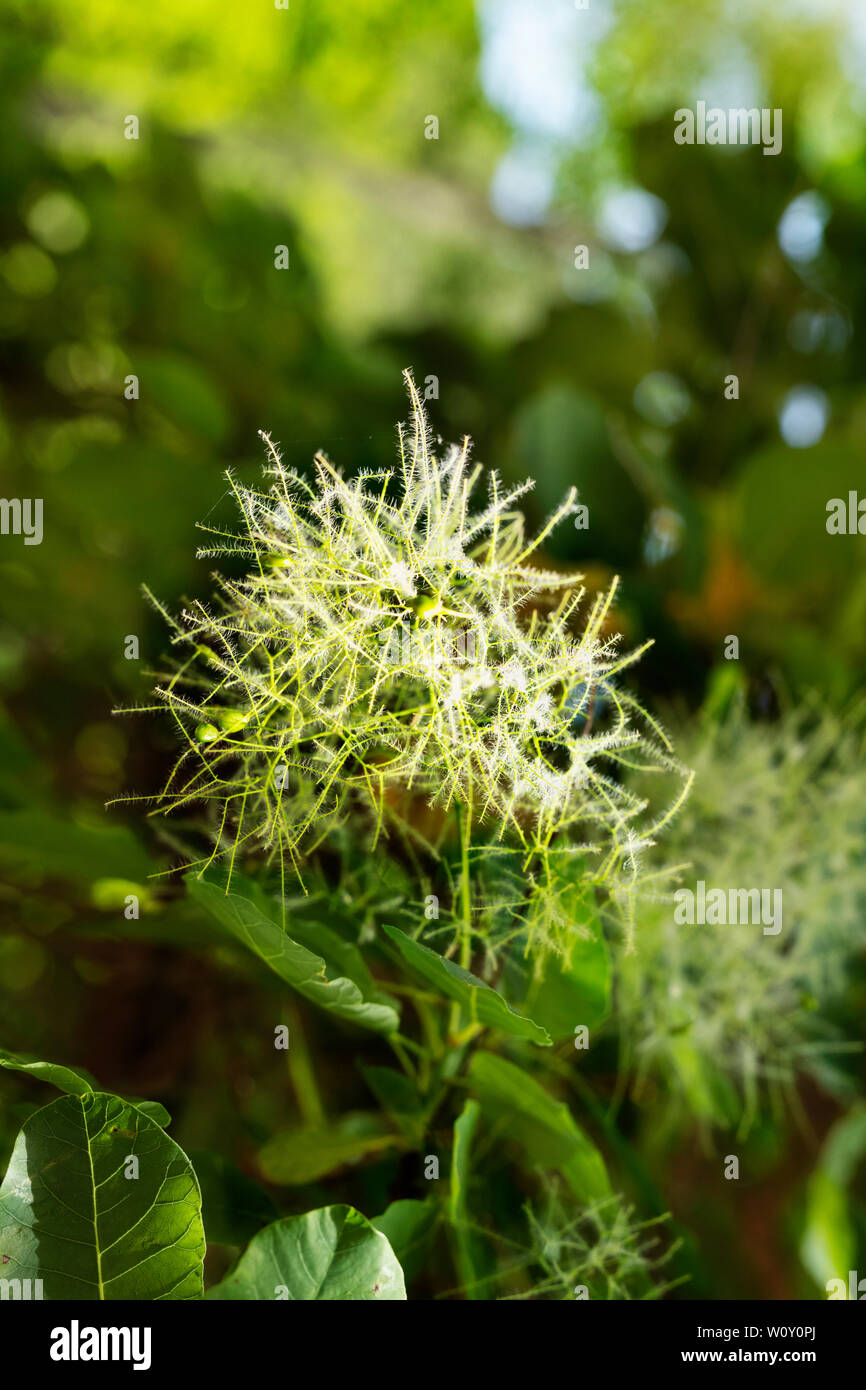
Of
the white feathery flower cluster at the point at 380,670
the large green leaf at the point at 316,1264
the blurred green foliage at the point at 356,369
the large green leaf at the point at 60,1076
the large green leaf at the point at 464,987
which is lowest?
the large green leaf at the point at 316,1264

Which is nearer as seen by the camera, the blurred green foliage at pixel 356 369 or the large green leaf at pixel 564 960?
the large green leaf at pixel 564 960

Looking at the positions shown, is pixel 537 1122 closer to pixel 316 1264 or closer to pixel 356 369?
pixel 316 1264

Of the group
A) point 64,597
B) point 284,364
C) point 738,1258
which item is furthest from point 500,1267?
point 284,364

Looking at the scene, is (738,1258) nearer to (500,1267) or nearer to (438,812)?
(500,1267)

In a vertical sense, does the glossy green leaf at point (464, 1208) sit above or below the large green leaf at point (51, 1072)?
below

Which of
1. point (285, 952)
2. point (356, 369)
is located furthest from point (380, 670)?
point (356, 369)
